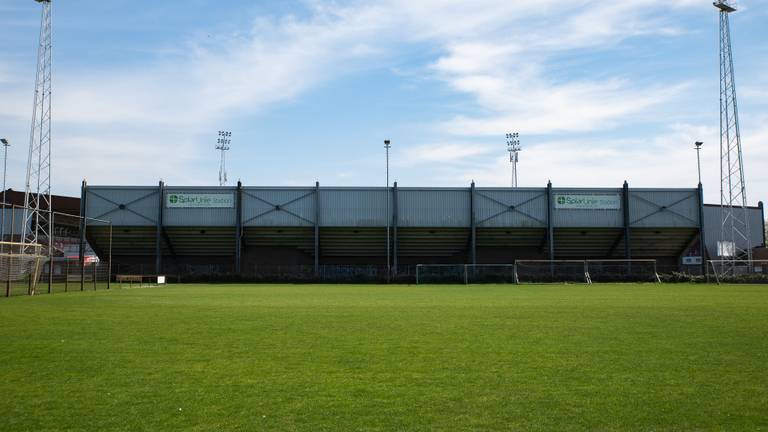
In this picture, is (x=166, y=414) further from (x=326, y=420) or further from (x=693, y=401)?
(x=693, y=401)

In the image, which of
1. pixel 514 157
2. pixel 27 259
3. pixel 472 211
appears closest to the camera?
pixel 27 259

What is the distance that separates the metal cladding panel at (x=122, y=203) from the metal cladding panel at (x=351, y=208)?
51.5ft

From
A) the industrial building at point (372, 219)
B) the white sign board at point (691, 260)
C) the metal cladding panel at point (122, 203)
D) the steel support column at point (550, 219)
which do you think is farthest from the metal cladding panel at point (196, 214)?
the white sign board at point (691, 260)

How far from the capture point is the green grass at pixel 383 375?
6.36 m

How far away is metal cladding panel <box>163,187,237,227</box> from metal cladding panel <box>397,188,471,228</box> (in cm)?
1601

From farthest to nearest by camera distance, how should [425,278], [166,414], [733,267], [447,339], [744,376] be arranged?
[425,278] → [733,267] → [447,339] → [744,376] → [166,414]

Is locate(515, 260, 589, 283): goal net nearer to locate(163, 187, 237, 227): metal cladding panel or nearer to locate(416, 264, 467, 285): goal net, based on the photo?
locate(416, 264, 467, 285): goal net

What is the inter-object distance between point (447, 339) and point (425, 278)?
42.5 m

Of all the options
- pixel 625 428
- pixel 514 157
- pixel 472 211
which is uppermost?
pixel 514 157

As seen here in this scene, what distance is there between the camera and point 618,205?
200ft

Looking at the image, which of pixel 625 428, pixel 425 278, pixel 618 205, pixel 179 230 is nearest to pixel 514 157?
pixel 618 205

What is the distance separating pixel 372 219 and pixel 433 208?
230 inches

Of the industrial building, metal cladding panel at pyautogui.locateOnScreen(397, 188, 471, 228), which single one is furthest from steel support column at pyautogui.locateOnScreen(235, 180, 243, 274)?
metal cladding panel at pyautogui.locateOnScreen(397, 188, 471, 228)

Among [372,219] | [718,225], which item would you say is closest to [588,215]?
[372,219]
